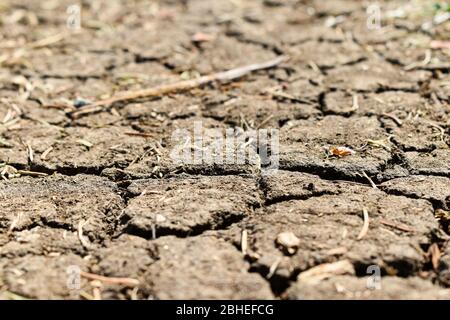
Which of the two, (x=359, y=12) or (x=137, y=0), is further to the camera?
(x=137, y=0)

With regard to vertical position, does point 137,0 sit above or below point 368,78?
above

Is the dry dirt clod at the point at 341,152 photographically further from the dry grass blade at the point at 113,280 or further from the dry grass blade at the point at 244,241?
the dry grass blade at the point at 113,280

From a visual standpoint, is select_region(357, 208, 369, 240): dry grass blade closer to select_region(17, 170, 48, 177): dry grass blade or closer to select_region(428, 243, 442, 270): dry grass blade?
select_region(428, 243, 442, 270): dry grass blade

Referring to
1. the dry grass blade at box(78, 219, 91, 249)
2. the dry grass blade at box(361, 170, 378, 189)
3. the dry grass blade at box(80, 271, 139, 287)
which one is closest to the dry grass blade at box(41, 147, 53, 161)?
the dry grass blade at box(78, 219, 91, 249)
